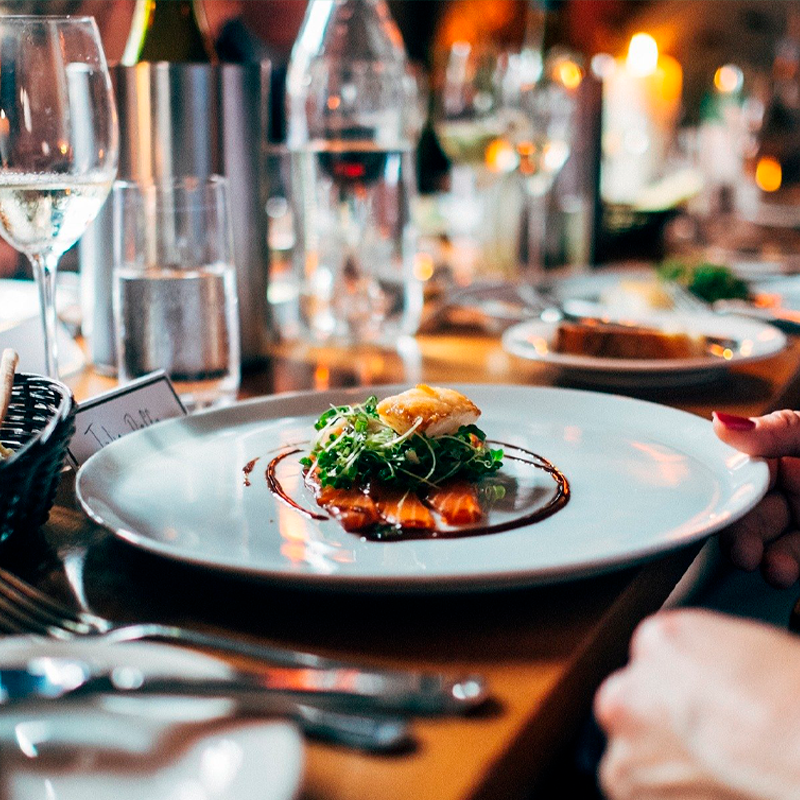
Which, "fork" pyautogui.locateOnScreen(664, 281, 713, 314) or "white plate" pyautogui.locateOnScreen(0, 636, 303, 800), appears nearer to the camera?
"white plate" pyautogui.locateOnScreen(0, 636, 303, 800)

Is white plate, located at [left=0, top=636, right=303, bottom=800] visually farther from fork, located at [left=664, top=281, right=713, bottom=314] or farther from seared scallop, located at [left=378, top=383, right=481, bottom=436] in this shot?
fork, located at [left=664, top=281, right=713, bottom=314]

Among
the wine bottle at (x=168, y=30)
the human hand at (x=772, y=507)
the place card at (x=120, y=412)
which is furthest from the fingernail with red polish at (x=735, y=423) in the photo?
the wine bottle at (x=168, y=30)

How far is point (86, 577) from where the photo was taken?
0.54 m

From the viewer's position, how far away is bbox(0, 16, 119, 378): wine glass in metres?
0.67

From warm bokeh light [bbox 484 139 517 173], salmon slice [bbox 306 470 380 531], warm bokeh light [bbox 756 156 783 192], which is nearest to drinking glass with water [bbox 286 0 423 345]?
warm bokeh light [bbox 484 139 517 173]

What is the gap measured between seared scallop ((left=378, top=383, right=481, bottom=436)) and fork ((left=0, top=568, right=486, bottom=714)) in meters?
0.26

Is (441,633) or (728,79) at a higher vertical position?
(728,79)

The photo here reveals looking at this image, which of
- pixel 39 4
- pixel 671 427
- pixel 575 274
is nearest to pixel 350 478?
pixel 671 427

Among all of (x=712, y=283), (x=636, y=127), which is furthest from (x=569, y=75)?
(x=636, y=127)

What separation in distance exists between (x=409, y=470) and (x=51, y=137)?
0.36 metres

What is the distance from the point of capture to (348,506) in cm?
60

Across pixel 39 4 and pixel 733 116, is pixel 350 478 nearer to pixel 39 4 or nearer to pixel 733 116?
pixel 39 4

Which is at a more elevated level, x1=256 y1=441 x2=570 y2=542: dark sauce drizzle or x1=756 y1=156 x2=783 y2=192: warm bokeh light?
x1=756 y1=156 x2=783 y2=192: warm bokeh light

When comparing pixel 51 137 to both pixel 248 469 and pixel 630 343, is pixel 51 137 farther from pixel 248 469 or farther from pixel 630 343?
pixel 630 343
